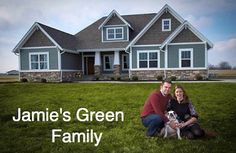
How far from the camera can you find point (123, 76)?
867 inches

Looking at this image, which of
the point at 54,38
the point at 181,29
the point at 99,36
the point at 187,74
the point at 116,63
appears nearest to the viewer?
the point at 181,29

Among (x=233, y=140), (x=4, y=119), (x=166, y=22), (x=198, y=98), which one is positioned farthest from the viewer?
(x=166, y=22)

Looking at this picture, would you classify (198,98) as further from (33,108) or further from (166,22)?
(166,22)

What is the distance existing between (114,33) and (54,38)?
4.70 metres

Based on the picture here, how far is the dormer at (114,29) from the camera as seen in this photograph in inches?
913

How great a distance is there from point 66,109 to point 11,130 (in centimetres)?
249

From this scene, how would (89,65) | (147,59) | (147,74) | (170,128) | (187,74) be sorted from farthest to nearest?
1. (89,65)
2. (147,59)
3. (147,74)
4. (187,74)
5. (170,128)

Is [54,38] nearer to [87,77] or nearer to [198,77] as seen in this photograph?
[87,77]

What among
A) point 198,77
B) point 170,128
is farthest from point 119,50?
point 170,128

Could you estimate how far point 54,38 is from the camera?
22.0 meters

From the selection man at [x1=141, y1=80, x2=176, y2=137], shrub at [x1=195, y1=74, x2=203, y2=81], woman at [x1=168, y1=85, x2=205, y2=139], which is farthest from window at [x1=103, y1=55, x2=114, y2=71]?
woman at [x1=168, y1=85, x2=205, y2=139]

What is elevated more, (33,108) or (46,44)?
(46,44)

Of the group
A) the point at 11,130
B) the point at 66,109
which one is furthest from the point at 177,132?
the point at 66,109

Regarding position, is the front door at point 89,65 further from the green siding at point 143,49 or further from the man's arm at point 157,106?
Result: the man's arm at point 157,106
